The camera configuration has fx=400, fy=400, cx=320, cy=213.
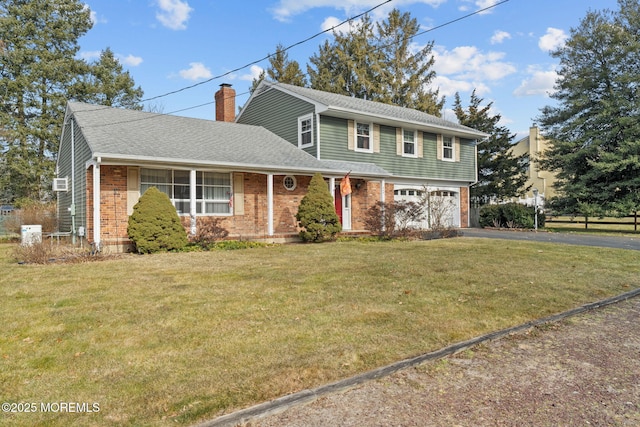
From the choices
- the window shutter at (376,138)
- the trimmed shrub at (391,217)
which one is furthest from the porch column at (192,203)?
the window shutter at (376,138)

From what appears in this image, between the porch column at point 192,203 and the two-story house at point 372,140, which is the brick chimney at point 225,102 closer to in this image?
the two-story house at point 372,140

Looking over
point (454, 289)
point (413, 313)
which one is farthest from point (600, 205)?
point (413, 313)

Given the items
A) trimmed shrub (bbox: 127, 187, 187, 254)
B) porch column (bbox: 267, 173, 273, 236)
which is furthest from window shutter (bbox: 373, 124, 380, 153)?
trimmed shrub (bbox: 127, 187, 187, 254)

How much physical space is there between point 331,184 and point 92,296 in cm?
1096

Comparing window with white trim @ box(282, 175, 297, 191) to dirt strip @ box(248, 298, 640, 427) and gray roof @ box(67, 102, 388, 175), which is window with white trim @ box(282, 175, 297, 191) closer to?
gray roof @ box(67, 102, 388, 175)

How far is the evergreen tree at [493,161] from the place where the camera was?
2947 centimetres

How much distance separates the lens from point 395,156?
19859 mm

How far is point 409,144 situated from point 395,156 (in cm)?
133

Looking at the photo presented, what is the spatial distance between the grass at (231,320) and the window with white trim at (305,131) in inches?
368

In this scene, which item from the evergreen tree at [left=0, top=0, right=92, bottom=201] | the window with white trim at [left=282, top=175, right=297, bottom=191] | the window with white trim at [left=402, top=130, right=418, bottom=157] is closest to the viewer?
the window with white trim at [left=282, top=175, right=297, bottom=191]

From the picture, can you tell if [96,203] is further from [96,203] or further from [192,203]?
[192,203]

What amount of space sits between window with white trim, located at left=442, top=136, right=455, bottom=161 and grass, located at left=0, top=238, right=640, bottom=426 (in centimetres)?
1353

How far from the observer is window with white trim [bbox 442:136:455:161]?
22.2m

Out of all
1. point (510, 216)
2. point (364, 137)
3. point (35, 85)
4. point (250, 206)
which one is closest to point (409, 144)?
point (364, 137)
